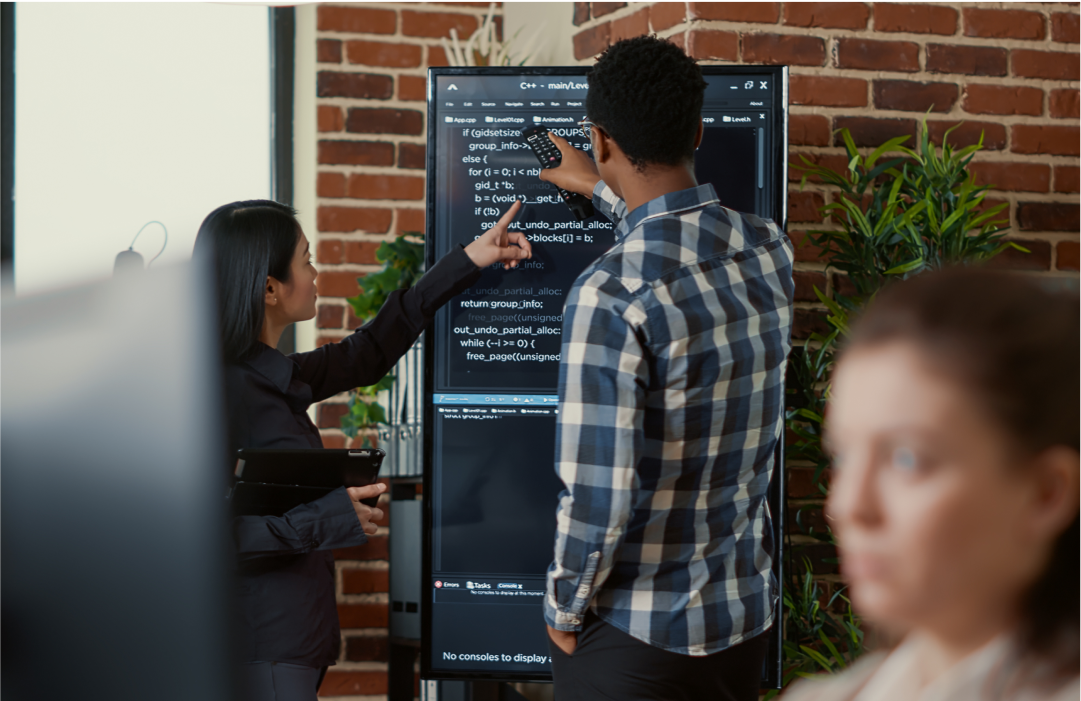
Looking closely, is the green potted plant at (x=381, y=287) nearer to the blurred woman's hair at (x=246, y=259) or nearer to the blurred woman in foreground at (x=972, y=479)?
the blurred woman's hair at (x=246, y=259)

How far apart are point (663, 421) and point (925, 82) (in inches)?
57.0

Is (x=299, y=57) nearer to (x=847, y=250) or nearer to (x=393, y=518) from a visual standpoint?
(x=393, y=518)

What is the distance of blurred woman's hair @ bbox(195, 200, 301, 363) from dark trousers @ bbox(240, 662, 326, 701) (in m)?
0.51

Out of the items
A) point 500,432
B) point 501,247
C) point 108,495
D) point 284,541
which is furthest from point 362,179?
point 108,495

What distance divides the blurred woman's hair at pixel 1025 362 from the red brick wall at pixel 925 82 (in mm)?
1693

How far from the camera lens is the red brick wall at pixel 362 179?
103 inches

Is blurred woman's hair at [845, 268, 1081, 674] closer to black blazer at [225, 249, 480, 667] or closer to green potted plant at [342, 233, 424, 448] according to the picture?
black blazer at [225, 249, 480, 667]

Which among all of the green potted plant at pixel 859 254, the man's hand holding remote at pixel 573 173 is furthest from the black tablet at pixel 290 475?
the green potted plant at pixel 859 254

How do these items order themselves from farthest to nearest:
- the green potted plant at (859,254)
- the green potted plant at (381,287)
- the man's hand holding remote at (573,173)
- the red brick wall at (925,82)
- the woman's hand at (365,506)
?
the green potted plant at (381,287) < the red brick wall at (925,82) < the green potted plant at (859,254) < the man's hand holding remote at (573,173) < the woman's hand at (365,506)

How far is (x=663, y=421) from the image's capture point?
1.22 metres

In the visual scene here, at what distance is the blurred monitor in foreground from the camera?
0.40 m

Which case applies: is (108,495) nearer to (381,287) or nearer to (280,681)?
(280,681)

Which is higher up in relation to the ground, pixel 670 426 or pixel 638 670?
pixel 670 426

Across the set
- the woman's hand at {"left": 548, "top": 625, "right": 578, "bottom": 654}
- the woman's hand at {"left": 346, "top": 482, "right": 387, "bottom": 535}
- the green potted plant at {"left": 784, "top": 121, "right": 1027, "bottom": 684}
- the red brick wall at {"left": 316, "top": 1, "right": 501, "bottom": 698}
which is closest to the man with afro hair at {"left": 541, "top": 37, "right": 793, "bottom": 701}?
the woman's hand at {"left": 548, "top": 625, "right": 578, "bottom": 654}
